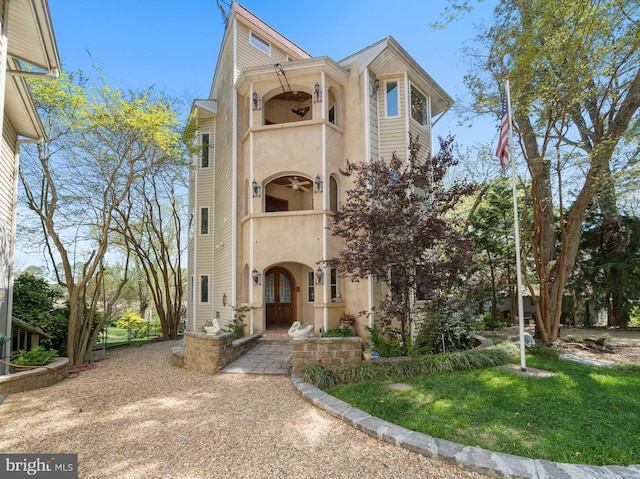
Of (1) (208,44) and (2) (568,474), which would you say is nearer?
(2) (568,474)

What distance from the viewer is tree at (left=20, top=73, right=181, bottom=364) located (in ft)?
27.7

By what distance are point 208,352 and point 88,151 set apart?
7.12 m

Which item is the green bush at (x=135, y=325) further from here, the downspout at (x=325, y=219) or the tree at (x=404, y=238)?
the tree at (x=404, y=238)

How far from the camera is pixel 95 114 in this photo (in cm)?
854

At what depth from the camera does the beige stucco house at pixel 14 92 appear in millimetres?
4871

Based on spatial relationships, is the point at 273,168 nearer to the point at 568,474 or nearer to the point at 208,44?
the point at 208,44

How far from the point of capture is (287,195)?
1306 cm

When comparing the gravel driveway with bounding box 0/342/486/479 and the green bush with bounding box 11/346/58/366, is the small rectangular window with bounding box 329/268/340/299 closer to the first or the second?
the gravel driveway with bounding box 0/342/486/479

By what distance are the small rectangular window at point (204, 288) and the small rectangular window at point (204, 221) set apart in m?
1.91

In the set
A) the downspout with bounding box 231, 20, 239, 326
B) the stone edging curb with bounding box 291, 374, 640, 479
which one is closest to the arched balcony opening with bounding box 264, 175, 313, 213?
the downspout with bounding box 231, 20, 239, 326

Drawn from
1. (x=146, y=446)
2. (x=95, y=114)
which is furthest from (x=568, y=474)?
(x=95, y=114)

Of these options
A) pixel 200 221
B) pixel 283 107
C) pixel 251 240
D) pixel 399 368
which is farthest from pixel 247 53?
pixel 399 368

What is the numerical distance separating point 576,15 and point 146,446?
11401 millimetres

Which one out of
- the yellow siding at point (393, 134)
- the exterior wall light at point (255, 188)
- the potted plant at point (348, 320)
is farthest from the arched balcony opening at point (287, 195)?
the potted plant at point (348, 320)
